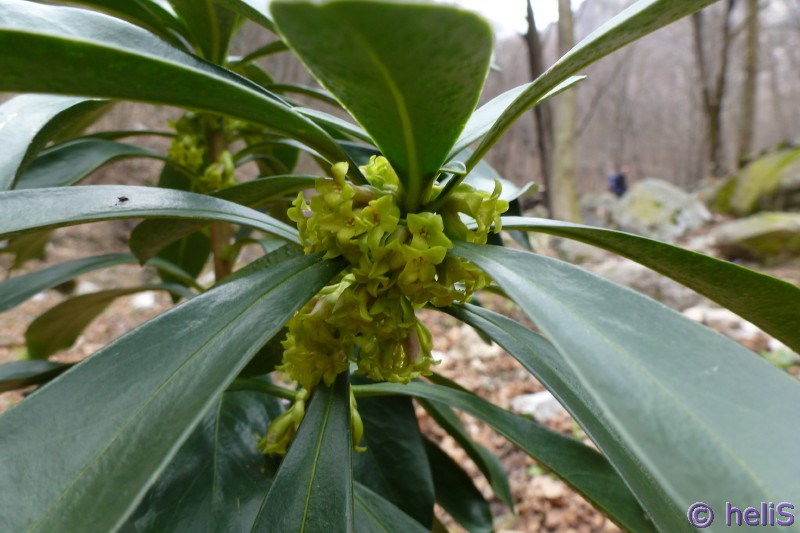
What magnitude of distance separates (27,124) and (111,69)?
20 centimetres

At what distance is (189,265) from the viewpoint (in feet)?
3.68

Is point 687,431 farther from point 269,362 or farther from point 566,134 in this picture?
point 566,134

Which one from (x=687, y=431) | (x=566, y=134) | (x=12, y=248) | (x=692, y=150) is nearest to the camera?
(x=687, y=431)

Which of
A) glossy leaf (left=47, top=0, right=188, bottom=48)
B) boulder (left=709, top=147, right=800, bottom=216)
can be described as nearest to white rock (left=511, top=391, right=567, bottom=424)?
glossy leaf (left=47, top=0, right=188, bottom=48)

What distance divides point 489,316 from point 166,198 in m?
0.31

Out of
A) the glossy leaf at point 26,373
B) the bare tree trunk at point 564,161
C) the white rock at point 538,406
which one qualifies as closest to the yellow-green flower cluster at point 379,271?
the glossy leaf at point 26,373

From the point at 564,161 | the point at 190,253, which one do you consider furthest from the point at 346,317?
the point at 564,161

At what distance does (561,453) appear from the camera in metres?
0.61

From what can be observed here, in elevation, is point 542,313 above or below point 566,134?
below

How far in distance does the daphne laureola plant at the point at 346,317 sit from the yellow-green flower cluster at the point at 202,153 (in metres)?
0.16

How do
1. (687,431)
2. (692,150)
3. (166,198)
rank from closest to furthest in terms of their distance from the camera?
(687,431)
(166,198)
(692,150)

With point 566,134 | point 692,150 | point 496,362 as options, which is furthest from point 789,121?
point 496,362

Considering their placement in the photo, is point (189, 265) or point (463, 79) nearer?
point (463, 79)

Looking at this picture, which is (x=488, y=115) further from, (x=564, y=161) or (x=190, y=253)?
(x=564, y=161)
